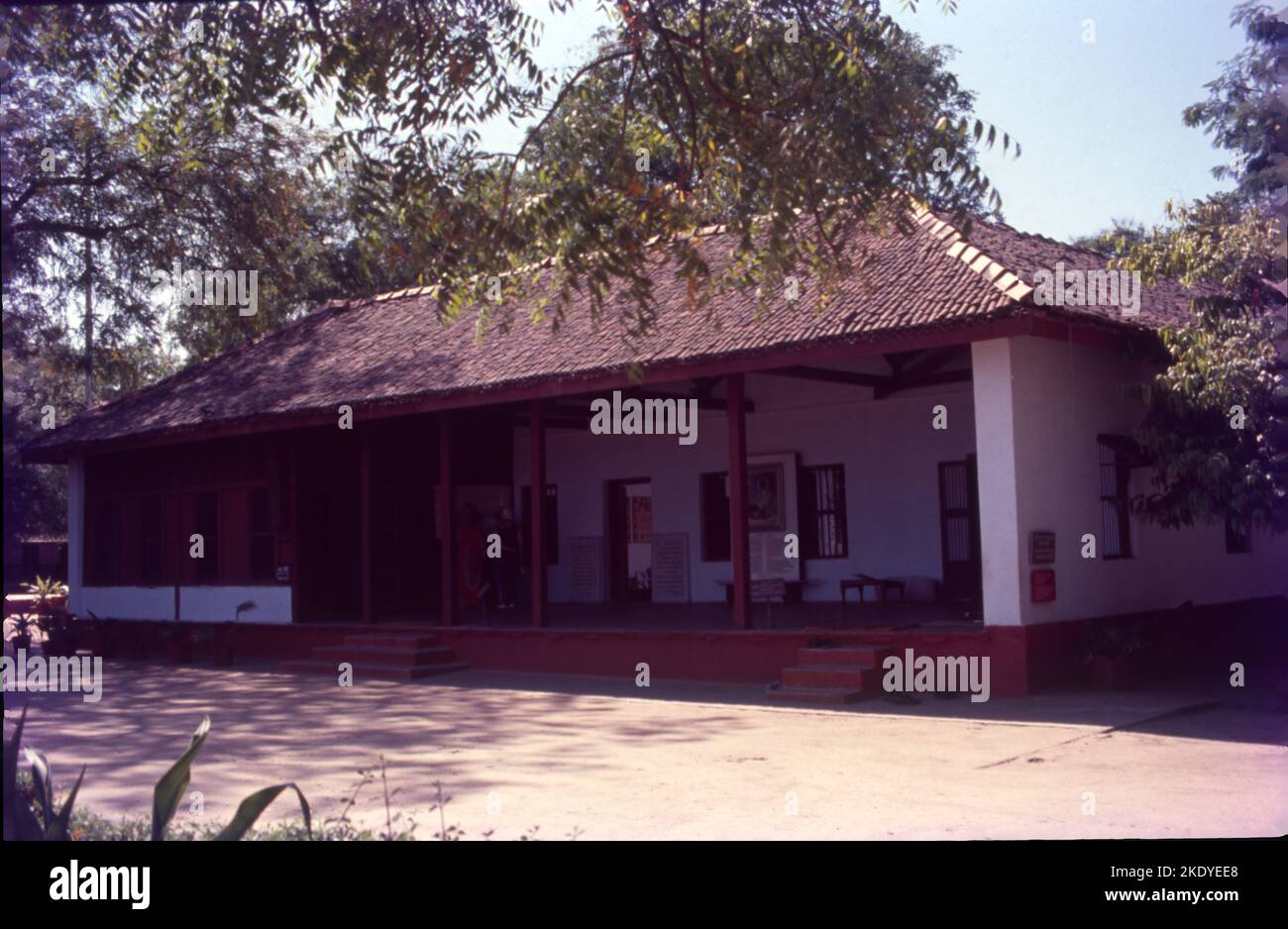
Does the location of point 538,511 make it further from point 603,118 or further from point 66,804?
point 66,804

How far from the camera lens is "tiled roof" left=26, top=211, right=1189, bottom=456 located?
11805 millimetres

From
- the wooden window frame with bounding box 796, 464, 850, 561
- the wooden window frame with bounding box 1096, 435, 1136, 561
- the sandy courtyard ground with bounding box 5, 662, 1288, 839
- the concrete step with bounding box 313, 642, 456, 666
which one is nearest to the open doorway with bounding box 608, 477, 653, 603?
the wooden window frame with bounding box 796, 464, 850, 561

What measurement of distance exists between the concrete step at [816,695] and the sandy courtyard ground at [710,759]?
0.22m

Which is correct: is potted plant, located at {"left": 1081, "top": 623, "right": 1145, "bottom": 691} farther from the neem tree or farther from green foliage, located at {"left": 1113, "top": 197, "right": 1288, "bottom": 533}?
the neem tree

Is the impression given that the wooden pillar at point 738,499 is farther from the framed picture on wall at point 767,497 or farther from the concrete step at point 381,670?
the concrete step at point 381,670

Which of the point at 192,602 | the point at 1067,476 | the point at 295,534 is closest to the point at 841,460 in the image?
the point at 1067,476

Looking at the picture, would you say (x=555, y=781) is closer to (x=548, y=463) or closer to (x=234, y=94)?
(x=234, y=94)

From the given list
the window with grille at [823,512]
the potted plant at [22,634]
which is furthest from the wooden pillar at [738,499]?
the potted plant at [22,634]

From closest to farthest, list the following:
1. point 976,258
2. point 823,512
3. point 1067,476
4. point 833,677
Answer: point 833,677, point 976,258, point 1067,476, point 823,512

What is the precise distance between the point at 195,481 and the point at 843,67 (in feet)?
47.1

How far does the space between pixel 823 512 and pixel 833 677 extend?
18.0 ft

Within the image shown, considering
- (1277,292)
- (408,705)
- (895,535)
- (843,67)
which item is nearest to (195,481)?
(408,705)

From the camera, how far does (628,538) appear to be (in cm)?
2020

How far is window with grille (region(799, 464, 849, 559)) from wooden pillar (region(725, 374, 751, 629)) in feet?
13.4
